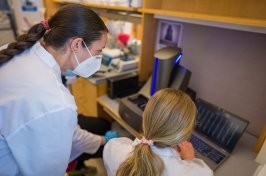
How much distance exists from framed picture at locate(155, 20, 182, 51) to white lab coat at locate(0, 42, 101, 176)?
990mm

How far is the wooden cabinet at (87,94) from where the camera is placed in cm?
148

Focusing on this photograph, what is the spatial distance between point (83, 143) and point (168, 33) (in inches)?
40.5

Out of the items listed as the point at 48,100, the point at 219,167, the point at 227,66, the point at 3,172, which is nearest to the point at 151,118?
the point at 48,100

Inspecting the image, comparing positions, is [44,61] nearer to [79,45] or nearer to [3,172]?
[79,45]

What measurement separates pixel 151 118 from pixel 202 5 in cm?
88

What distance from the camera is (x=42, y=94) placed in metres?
0.66

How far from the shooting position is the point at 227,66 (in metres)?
1.18

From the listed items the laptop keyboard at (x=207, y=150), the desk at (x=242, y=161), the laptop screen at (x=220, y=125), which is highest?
the laptop screen at (x=220, y=125)

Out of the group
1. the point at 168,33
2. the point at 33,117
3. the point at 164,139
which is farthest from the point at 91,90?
the point at 164,139

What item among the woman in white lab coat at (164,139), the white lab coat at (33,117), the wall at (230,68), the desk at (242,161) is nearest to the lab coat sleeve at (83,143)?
the desk at (242,161)

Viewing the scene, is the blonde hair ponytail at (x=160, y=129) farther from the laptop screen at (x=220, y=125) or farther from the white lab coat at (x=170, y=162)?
the laptop screen at (x=220, y=125)

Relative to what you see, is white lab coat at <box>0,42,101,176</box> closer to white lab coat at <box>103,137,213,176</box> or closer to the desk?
white lab coat at <box>103,137,213,176</box>

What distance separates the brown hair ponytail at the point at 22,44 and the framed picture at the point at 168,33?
0.95m

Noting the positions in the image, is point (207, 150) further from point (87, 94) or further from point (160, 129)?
point (87, 94)
